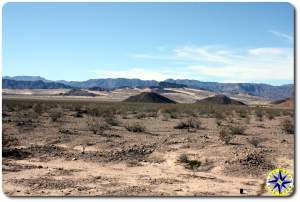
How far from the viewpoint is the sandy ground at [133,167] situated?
10.9 m

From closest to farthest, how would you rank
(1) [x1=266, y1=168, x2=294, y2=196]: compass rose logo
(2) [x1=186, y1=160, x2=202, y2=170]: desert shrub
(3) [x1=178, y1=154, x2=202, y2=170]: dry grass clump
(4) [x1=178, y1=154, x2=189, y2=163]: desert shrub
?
1. (1) [x1=266, y1=168, x2=294, y2=196]: compass rose logo
2. (2) [x1=186, y1=160, x2=202, y2=170]: desert shrub
3. (3) [x1=178, y1=154, x2=202, y2=170]: dry grass clump
4. (4) [x1=178, y1=154, x2=189, y2=163]: desert shrub

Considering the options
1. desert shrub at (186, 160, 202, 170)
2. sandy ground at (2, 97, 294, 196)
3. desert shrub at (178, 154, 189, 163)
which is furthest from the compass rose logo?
desert shrub at (178, 154, 189, 163)

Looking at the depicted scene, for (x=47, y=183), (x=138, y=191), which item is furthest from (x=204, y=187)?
(x=47, y=183)

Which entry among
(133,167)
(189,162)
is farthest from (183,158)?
(133,167)

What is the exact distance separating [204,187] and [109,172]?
3.24 m

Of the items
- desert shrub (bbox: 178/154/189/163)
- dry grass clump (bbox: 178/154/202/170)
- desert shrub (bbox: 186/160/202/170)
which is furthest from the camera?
desert shrub (bbox: 178/154/189/163)

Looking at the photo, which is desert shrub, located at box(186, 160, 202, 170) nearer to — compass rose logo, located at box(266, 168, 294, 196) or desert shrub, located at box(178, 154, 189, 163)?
desert shrub, located at box(178, 154, 189, 163)

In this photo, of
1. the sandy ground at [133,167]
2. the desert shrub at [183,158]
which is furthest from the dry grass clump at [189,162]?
the sandy ground at [133,167]

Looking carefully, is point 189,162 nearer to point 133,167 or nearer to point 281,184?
point 133,167

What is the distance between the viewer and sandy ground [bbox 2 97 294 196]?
35.8 feet

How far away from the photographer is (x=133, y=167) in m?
13.8

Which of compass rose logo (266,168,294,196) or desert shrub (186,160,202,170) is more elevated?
compass rose logo (266,168,294,196)

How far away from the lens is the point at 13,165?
13.6 metres

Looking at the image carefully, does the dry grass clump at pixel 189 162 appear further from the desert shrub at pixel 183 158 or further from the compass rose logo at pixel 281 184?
the compass rose logo at pixel 281 184
